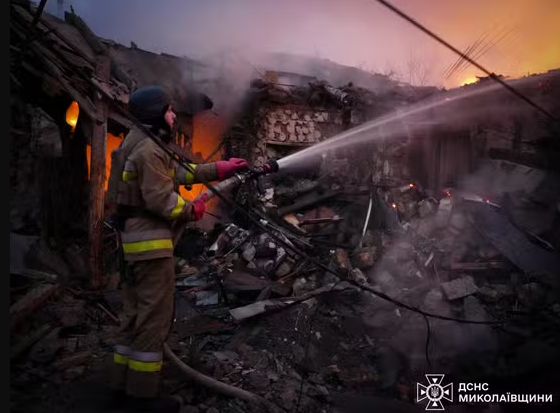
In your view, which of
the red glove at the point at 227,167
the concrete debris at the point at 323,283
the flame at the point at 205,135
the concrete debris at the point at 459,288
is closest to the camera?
the red glove at the point at 227,167

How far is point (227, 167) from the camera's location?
11.0 ft

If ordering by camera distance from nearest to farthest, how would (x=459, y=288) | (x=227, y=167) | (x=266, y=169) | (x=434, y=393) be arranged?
(x=227, y=167), (x=266, y=169), (x=434, y=393), (x=459, y=288)

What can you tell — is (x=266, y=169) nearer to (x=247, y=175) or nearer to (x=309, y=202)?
(x=247, y=175)

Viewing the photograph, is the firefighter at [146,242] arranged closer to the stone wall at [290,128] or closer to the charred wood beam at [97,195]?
the charred wood beam at [97,195]

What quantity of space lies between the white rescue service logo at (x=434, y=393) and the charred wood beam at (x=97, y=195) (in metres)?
4.55

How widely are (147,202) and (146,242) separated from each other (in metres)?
0.31

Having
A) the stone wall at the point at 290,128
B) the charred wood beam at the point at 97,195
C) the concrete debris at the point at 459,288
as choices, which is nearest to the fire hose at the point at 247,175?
the charred wood beam at the point at 97,195

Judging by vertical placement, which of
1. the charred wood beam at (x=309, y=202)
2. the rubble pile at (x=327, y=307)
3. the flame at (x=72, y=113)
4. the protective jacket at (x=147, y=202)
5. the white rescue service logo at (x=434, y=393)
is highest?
the flame at (x=72, y=113)

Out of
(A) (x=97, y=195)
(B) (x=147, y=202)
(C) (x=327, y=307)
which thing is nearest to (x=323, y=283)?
(C) (x=327, y=307)

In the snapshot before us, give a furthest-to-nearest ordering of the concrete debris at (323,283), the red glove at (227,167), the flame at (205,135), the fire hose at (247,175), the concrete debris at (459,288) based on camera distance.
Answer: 1. the flame at (205,135)
2. the concrete debris at (459,288)
3. the concrete debris at (323,283)
4. the fire hose at (247,175)
5. the red glove at (227,167)

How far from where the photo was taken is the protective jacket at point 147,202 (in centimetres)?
285

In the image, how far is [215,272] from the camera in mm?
7410

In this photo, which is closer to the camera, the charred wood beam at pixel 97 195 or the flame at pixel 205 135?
the charred wood beam at pixel 97 195

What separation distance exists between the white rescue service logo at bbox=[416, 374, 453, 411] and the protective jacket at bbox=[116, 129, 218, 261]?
2874 mm
